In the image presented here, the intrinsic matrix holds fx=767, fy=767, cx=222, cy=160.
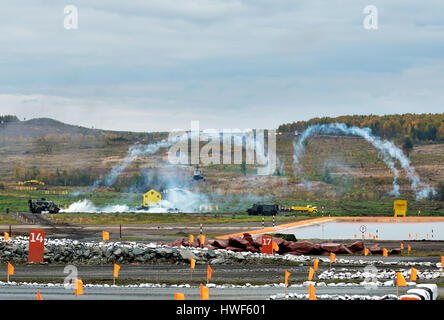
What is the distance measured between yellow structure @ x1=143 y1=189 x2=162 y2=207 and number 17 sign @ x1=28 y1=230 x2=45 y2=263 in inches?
3255

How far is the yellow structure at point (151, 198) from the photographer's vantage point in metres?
132

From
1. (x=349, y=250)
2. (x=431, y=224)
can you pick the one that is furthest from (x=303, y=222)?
(x=349, y=250)

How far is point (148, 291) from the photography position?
33.4m

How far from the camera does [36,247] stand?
153ft

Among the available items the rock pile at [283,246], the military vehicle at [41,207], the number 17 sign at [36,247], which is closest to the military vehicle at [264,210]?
the military vehicle at [41,207]

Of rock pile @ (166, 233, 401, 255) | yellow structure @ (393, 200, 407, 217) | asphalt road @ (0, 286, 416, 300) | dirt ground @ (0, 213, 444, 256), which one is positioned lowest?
yellow structure @ (393, 200, 407, 217)

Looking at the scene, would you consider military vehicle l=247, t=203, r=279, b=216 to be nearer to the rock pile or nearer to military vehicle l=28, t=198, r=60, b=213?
military vehicle l=28, t=198, r=60, b=213

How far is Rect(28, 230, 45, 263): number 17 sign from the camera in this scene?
46406 millimetres

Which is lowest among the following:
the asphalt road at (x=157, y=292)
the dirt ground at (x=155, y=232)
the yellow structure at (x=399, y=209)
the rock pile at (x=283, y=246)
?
the yellow structure at (x=399, y=209)

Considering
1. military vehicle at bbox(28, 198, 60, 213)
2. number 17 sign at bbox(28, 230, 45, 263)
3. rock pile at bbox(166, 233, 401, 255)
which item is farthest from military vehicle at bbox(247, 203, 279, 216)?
number 17 sign at bbox(28, 230, 45, 263)

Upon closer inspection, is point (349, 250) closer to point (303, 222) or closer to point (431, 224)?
point (303, 222)

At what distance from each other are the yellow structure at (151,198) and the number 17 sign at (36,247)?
8268 cm

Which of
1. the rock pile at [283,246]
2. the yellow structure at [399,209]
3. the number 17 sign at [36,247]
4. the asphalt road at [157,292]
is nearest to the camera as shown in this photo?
the asphalt road at [157,292]

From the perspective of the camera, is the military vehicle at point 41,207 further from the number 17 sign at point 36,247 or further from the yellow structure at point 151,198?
the number 17 sign at point 36,247
